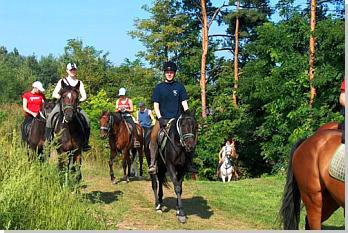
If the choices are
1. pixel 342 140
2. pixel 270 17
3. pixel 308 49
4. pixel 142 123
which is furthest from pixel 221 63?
pixel 342 140

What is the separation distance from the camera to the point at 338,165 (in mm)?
6457

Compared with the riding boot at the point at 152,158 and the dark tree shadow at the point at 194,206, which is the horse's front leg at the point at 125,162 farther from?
the riding boot at the point at 152,158

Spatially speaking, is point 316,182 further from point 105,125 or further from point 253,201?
point 105,125

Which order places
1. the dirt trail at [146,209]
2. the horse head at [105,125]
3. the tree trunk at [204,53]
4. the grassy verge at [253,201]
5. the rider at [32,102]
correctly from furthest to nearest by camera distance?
the tree trunk at [204,53], the horse head at [105,125], the rider at [32,102], the grassy verge at [253,201], the dirt trail at [146,209]

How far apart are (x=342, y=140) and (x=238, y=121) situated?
2681 centimetres

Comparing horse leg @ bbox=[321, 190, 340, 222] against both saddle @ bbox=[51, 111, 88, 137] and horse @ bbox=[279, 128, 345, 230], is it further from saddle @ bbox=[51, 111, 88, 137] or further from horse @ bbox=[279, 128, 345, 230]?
saddle @ bbox=[51, 111, 88, 137]

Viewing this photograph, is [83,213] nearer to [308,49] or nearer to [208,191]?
[208,191]

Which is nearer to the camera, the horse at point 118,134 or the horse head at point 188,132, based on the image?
the horse head at point 188,132

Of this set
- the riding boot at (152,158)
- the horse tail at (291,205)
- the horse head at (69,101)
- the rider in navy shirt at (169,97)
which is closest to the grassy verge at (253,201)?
Answer: the horse tail at (291,205)

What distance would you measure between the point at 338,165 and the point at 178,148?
3.87 meters

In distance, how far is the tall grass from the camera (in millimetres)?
6230

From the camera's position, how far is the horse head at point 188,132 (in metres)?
9.46

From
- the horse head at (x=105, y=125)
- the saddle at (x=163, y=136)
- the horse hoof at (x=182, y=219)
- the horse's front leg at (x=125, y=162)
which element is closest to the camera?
the horse hoof at (x=182, y=219)

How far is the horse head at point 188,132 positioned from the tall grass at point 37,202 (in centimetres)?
269
